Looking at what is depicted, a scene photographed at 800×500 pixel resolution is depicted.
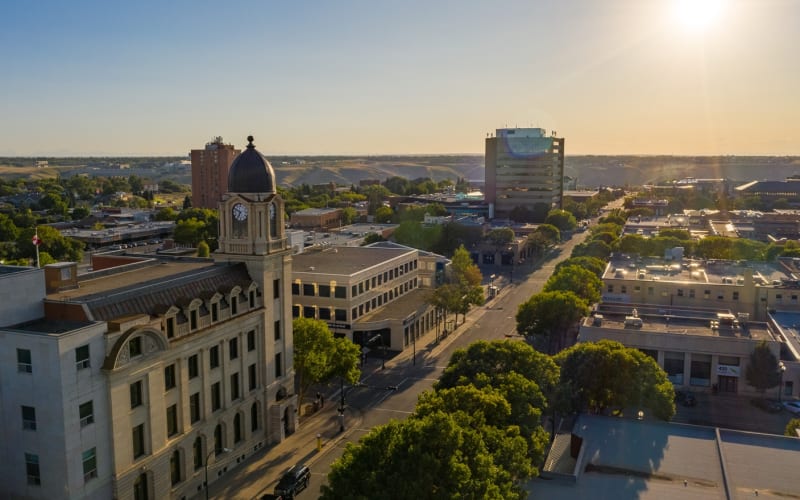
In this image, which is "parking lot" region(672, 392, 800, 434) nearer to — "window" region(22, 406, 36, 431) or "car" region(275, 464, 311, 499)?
"car" region(275, 464, 311, 499)

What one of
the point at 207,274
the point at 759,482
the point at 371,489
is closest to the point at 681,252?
the point at 759,482

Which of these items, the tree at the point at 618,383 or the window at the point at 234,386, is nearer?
the window at the point at 234,386

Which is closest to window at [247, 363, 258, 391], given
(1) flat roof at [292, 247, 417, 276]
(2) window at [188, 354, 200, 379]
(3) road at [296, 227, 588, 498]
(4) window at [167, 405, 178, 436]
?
(2) window at [188, 354, 200, 379]

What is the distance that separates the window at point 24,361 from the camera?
39.8 metres

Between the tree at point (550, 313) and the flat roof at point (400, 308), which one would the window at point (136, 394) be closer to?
the flat roof at point (400, 308)

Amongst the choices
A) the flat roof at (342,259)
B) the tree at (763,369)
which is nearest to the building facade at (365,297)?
the flat roof at (342,259)

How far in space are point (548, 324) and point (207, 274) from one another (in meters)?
46.1

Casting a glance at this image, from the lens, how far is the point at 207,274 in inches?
2108

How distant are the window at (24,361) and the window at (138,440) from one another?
25.4ft

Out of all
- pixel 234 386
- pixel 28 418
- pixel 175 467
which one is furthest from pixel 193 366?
pixel 28 418

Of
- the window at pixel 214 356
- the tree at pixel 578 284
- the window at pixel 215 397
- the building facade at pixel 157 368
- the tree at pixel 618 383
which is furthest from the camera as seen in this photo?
the tree at pixel 578 284

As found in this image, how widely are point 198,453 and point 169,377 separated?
23.9 ft

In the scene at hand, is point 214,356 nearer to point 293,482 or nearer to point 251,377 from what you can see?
point 251,377

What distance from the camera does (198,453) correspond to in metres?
51.2
